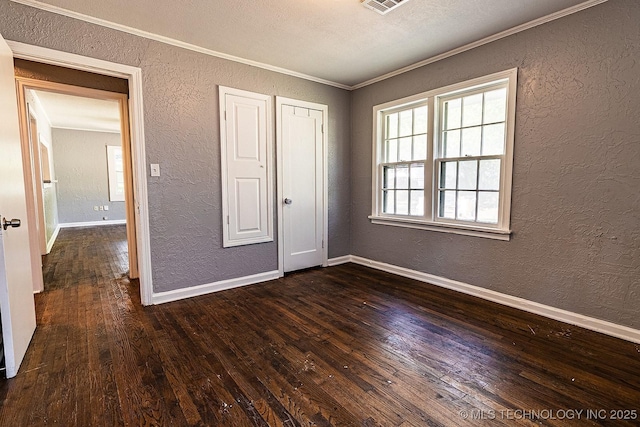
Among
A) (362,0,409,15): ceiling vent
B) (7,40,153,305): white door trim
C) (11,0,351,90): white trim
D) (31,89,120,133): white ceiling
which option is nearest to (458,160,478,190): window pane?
(362,0,409,15): ceiling vent

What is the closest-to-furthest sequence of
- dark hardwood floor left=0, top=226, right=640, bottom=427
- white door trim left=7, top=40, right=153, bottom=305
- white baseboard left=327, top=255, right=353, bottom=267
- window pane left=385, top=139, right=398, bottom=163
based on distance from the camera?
dark hardwood floor left=0, top=226, right=640, bottom=427 < white door trim left=7, top=40, right=153, bottom=305 < window pane left=385, top=139, right=398, bottom=163 < white baseboard left=327, top=255, right=353, bottom=267

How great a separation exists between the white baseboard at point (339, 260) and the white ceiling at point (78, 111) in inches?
152

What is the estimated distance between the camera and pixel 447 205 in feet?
11.1

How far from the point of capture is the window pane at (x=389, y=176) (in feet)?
13.0

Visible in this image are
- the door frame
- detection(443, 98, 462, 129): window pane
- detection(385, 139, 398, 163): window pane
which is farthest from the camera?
detection(385, 139, 398, 163): window pane

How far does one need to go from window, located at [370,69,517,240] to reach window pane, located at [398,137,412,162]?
0.01m

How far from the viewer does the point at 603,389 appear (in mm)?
1718

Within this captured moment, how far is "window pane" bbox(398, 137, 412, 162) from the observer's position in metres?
3.75

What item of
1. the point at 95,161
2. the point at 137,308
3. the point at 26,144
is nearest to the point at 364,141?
the point at 137,308

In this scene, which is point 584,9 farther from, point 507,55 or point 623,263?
point 623,263

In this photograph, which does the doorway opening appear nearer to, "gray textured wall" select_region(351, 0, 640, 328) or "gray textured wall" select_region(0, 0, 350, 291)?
"gray textured wall" select_region(0, 0, 350, 291)

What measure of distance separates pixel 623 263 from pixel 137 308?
3.97 metres

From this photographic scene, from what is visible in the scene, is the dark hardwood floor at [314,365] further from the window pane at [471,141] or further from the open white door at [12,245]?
the window pane at [471,141]

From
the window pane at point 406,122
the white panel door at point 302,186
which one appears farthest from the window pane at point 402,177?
the white panel door at point 302,186
